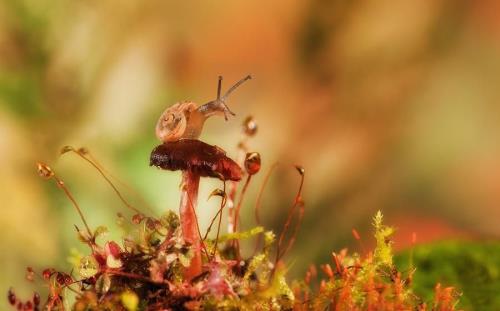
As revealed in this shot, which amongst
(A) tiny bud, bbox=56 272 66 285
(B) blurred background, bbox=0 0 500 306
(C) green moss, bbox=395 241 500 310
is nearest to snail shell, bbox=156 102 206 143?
→ (A) tiny bud, bbox=56 272 66 285

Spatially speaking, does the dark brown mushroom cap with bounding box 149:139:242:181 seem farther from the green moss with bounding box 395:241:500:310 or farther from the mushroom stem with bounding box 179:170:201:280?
the green moss with bounding box 395:241:500:310

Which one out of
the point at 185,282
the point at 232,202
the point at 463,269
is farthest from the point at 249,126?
the point at 463,269

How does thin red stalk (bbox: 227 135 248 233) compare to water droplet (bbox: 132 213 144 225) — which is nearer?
water droplet (bbox: 132 213 144 225)

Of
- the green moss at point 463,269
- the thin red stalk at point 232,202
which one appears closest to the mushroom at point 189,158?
the thin red stalk at point 232,202

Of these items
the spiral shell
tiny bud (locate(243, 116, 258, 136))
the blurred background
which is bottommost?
the spiral shell

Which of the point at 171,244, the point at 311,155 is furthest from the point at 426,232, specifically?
the point at 171,244
